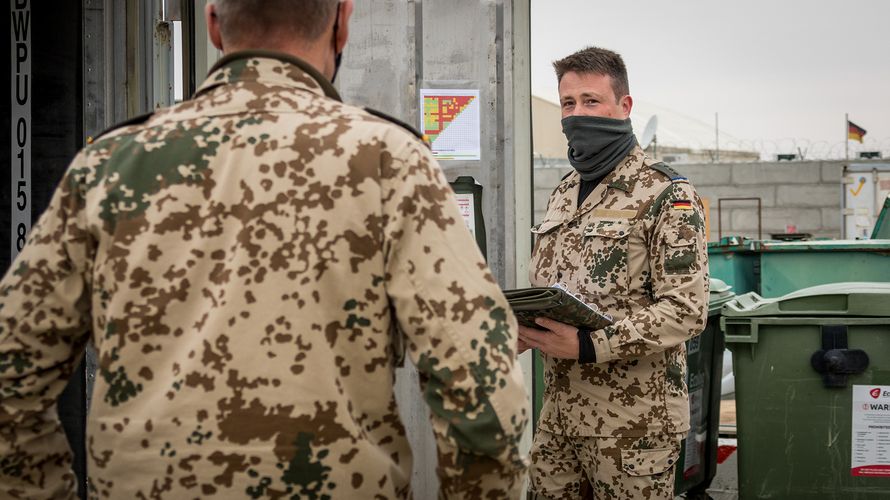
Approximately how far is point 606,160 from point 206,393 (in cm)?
194

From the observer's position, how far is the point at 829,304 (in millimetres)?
4207

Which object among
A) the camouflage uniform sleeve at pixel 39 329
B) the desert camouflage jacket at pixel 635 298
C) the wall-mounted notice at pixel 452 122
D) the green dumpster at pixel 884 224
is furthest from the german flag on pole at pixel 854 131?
the camouflage uniform sleeve at pixel 39 329

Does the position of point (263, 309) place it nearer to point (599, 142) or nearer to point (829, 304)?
point (599, 142)

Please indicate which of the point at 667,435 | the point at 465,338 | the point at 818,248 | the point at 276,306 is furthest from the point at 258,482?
the point at 818,248

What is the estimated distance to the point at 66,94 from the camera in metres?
3.70

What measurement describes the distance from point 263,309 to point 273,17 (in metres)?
0.50

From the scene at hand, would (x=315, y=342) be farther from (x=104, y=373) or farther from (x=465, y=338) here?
(x=104, y=373)

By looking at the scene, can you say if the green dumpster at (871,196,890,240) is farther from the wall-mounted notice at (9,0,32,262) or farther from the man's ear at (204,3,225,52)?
the man's ear at (204,3,225,52)

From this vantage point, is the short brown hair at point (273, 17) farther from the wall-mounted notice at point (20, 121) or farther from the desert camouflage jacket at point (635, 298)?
the wall-mounted notice at point (20, 121)

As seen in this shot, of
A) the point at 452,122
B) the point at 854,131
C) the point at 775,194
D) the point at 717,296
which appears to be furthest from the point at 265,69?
the point at 854,131

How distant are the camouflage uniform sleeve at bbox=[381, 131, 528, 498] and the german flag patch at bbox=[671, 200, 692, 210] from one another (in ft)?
4.98

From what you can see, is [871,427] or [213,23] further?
[871,427]

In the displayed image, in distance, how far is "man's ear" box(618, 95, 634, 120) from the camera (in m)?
3.16

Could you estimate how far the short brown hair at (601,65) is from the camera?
3117 millimetres
